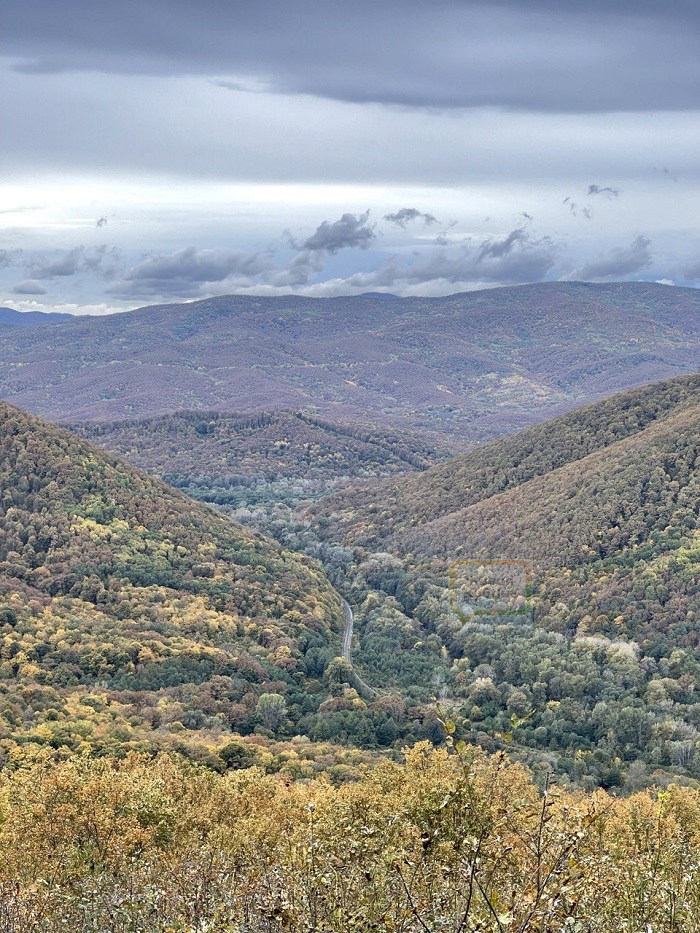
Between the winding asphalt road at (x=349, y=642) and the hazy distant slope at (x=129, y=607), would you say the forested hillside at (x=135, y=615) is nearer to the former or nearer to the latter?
the hazy distant slope at (x=129, y=607)

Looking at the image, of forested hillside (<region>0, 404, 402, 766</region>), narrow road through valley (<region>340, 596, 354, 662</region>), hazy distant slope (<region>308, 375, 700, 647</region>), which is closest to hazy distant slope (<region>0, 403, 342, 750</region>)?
forested hillside (<region>0, 404, 402, 766</region>)

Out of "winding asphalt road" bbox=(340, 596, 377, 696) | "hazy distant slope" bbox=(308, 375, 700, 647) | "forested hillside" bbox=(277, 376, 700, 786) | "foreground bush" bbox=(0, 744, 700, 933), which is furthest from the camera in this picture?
"hazy distant slope" bbox=(308, 375, 700, 647)

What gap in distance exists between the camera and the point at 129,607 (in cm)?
7962

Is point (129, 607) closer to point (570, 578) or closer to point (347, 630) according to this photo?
point (347, 630)

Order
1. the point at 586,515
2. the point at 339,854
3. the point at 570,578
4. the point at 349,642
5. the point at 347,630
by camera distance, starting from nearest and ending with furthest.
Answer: the point at 339,854, the point at 349,642, the point at 570,578, the point at 347,630, the point at 586,515

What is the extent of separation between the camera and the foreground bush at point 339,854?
456 inches

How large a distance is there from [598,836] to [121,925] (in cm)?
1213

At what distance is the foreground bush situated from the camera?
11.6 metres

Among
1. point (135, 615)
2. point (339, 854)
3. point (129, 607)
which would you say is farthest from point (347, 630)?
point (339, 854)

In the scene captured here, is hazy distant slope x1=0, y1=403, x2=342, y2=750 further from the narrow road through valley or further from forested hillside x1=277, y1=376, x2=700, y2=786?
forested hillside x1=277, y1=376, x2=700, y2=786

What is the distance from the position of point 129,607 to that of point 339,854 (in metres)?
65.4

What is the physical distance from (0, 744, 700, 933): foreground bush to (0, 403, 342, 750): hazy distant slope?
19.4 meters

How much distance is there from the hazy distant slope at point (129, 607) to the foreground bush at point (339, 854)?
19.4 meters

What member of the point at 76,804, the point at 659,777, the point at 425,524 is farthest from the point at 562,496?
the point at 76,804
